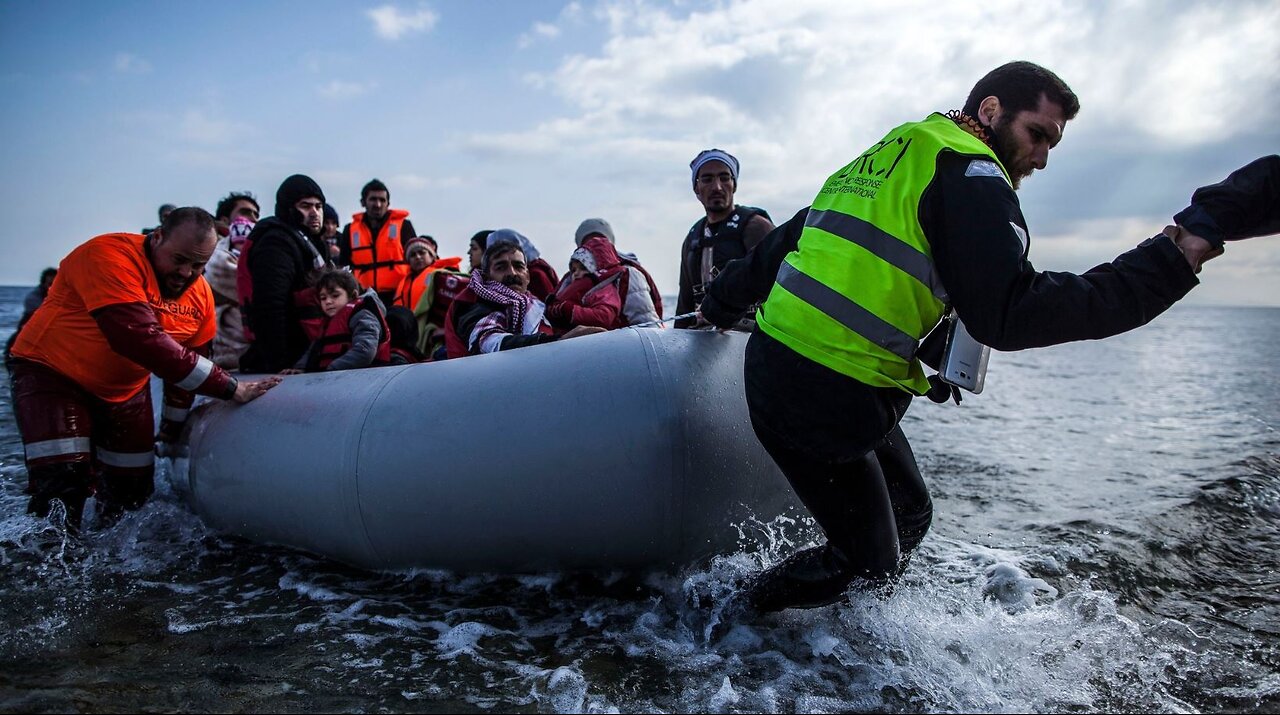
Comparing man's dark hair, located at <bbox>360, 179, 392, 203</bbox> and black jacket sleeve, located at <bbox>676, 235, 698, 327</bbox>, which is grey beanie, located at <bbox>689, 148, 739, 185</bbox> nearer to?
black jacket sleeve, located at <bbox>676, 235, 698, 327</bbox>

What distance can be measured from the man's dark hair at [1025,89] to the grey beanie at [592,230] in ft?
8.12

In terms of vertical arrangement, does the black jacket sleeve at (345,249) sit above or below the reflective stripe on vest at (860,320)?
above

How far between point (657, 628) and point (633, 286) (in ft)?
6.26

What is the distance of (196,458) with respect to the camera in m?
4.01

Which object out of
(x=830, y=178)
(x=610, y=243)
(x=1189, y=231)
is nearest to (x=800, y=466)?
(x=830, y=178)

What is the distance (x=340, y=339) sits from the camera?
437 cm

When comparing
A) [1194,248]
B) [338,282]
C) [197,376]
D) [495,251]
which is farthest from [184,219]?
[1194,248]

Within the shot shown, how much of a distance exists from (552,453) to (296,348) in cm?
250

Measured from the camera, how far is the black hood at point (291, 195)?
15.6 feet

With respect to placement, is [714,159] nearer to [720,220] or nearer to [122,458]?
[720,220]

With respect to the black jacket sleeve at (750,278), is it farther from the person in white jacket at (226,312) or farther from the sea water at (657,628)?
the person in white jacket at (226,312)

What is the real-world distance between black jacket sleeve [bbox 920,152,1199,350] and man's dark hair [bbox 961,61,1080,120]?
327 millimetres

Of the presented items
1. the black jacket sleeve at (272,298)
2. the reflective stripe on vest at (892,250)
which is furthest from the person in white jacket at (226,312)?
the reflective stripe on vest at (892,250)

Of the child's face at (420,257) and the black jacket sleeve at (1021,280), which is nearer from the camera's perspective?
the black jacket sleeve at (1021,280)
